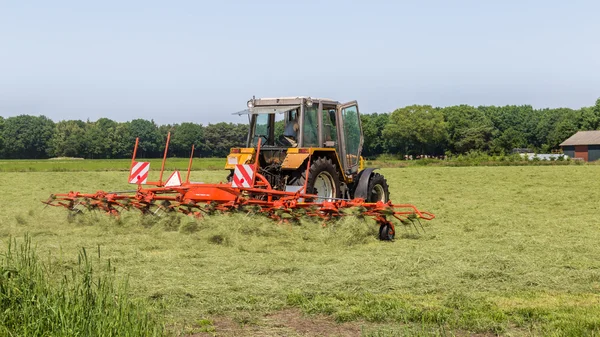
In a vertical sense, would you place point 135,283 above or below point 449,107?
below

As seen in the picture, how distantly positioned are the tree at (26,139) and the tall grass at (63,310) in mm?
81077

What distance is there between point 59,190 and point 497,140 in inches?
2975

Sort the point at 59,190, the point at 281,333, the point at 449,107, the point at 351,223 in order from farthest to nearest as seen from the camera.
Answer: the point at 449,107, the point at 59,190, the point at 351,223, the point at 281,333

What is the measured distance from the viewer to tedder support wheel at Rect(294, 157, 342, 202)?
10.8 meters

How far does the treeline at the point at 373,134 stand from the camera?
77.1 m

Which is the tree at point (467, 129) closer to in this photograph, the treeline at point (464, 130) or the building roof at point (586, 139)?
the treeline at point (464, 130)

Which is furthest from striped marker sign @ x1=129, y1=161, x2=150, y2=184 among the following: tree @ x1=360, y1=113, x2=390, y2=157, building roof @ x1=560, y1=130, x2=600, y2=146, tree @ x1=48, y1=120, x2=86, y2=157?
tree @ x1=360, y1=113, x2=390, y2=157

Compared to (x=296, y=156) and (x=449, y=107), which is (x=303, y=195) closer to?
(x=296, y=156)

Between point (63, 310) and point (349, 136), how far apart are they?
8367 mm

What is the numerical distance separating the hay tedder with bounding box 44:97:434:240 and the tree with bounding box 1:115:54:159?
2951 inches

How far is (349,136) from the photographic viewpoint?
12.5 metres

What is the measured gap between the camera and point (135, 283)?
6422 millimetres

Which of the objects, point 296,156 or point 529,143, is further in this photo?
point 529,143

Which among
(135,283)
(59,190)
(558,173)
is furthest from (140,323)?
(558,173)
